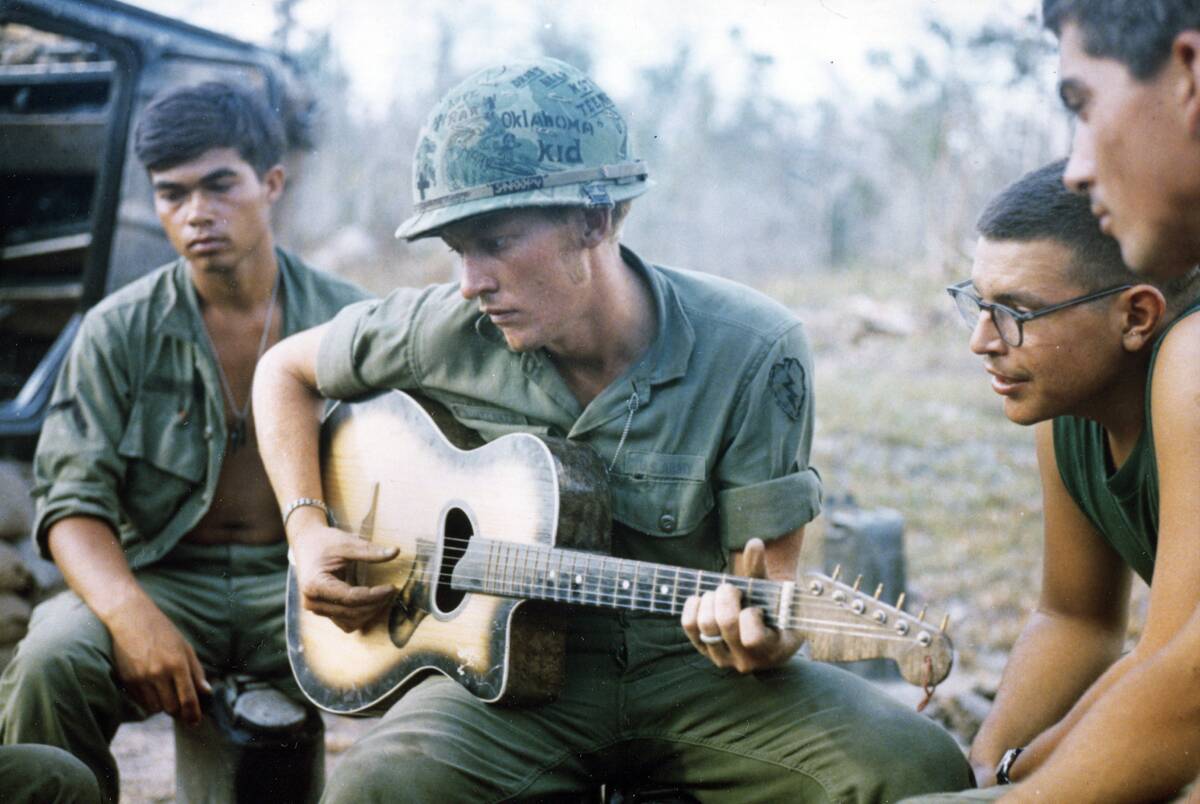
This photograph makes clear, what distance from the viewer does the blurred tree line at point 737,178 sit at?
Result: 11.3 meters

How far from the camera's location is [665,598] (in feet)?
8.73

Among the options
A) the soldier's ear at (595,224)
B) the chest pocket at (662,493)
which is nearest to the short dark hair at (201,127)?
the soldier's ear at (595,224)

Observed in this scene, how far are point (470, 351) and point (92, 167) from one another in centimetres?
419

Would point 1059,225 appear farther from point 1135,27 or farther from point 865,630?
point 865,630

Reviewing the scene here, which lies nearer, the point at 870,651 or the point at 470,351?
the point at 870,651

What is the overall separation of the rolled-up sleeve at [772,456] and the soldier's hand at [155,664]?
5.55 ft

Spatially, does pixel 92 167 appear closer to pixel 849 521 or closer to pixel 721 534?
pixel 849 521

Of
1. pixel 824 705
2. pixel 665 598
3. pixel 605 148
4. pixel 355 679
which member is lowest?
pixel 355 679

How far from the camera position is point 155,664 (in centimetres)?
353

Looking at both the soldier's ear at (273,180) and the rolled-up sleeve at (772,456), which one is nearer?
the rolled-up sleeve at (772,456)

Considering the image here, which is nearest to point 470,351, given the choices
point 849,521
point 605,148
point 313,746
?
point 605,148

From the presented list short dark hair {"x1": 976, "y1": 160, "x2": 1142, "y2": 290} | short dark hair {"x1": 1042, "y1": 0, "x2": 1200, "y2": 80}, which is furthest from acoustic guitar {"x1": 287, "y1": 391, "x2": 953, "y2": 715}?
short dark hair {"x1": 1042, "y1": 0, "x2": 1200, "y2": 80}

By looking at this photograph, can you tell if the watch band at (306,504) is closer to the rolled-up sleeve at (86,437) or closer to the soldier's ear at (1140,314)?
the rolled-up sleeve at (86,437)

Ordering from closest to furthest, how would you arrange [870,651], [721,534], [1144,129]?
[1144,129] → [870,651] → [721,534]
